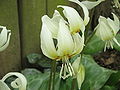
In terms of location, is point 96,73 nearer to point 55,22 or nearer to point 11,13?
point 11,13

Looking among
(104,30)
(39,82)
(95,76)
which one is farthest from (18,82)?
(95,76)

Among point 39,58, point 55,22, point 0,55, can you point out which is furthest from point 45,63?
point 55,22

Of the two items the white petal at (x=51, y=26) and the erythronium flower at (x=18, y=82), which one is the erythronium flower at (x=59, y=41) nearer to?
the white petal at (x=51, y=26)

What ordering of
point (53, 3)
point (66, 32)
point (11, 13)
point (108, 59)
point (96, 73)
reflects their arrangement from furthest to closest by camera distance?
1. point (108, 59)
2. point (53, 3)
3. point (11, 13)
4. point (96, 73)
5. point (66, 32)

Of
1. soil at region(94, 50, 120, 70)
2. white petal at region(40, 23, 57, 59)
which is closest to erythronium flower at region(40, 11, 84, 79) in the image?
white petal at region(40, 23, 57, 59)

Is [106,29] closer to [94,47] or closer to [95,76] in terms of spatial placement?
[95,76]

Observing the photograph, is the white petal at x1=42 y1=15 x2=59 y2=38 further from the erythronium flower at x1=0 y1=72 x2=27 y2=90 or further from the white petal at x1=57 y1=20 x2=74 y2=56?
the erythronium flower at x1=0 y1=72 x2=27 y2=90
